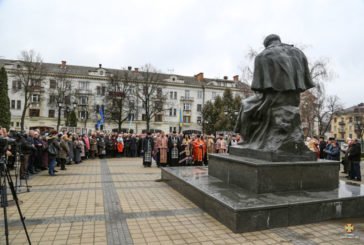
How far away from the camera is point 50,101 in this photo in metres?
50.5

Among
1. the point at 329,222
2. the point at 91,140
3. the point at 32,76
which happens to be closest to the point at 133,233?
the point at 329,222

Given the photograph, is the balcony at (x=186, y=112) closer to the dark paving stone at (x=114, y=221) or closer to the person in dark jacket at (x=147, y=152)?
the person in dark jacket at (x=147, y=152)

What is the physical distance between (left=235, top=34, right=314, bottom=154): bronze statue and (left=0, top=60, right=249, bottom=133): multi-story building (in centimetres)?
4005

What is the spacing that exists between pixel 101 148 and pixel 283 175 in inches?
595

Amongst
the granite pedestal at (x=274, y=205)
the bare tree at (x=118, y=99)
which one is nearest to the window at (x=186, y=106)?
the bare tree at (x=118, y=99)

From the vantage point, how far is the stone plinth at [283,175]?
19.6ft

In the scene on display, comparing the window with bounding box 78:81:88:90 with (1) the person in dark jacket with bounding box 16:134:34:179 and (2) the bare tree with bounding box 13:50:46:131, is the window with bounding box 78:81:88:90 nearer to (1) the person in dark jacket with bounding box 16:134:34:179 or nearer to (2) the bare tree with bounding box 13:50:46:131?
(2) the bare tree with bounding box 13:50:46:131

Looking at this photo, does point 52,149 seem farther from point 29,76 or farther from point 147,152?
point 29,76

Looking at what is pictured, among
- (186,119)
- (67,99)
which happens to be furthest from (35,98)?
(186,119)

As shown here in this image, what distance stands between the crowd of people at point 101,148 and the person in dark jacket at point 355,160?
21.1 feet

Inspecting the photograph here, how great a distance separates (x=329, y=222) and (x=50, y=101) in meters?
53.1

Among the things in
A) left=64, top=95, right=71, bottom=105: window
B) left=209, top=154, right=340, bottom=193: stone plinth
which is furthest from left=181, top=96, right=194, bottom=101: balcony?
left=209, top=154, right=340, bottom=193: stone plinth

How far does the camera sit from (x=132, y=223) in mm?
5203

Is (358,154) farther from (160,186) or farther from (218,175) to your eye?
(160,186)
